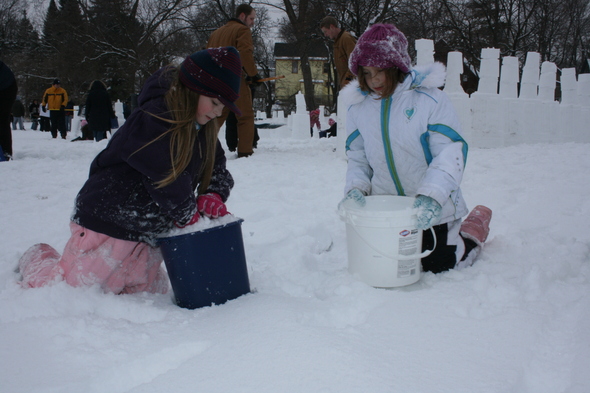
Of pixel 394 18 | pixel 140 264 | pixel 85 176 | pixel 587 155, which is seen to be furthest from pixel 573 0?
pixel 140 264

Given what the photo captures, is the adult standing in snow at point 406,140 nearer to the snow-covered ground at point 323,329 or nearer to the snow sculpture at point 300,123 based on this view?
the snow-covered ground at point 323,329

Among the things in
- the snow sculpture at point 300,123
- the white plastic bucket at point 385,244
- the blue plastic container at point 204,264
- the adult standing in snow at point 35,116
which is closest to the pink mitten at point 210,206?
the blue plastic container at point 204,264

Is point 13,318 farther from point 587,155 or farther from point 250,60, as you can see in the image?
point 587,155

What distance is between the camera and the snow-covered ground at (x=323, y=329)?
1.31 meters

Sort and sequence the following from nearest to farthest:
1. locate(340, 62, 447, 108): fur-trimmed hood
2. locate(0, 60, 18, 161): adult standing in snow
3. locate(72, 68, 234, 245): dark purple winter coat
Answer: locate(72, 68, 234, 245): dark purple winter coat, locate(340, 62, 447, 108): fur-trimmed hood, locate(0, 60, 18, 161): adult standing in snow

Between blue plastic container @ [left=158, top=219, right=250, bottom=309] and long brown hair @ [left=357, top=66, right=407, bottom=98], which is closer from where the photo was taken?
blue plastic container @ [left=158, top=219, right=250, bottom=309]

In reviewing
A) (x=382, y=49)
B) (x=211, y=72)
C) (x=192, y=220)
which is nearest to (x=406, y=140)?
(x=382, y=49)

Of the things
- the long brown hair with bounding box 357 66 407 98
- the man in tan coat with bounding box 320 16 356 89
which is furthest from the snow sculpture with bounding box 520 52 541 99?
the long brown hair with bounding box 357 66 407 98

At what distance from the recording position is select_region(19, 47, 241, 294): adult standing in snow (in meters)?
1.78

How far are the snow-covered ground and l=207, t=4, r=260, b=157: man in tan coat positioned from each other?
10.6ft

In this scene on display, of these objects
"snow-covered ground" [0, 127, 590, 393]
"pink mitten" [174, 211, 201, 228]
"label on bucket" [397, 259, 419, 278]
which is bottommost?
"snow-covered ground" [0, 127, 590, 393]

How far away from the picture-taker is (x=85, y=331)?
5.07ft

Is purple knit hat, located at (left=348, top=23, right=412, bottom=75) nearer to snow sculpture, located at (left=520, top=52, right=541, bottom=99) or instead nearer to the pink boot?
the pink boot

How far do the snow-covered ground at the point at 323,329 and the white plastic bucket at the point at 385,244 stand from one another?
68 millimetres
